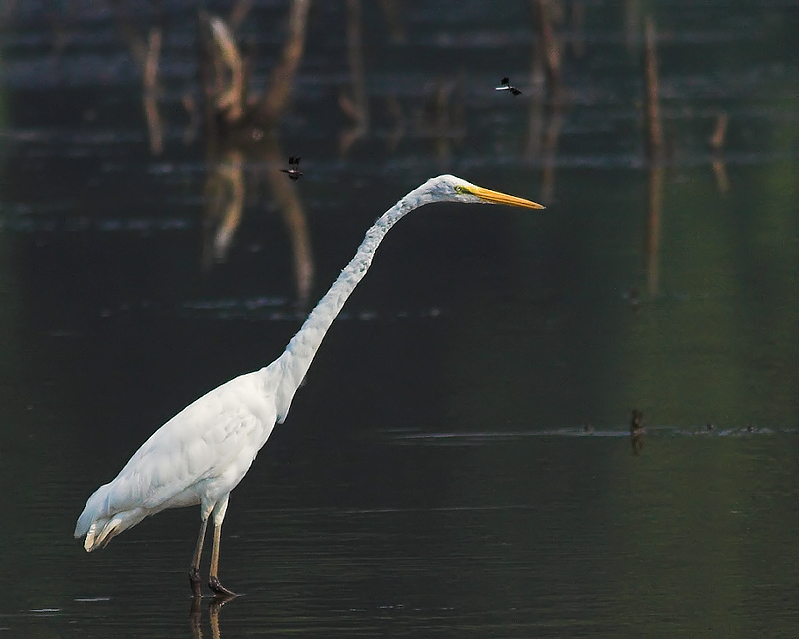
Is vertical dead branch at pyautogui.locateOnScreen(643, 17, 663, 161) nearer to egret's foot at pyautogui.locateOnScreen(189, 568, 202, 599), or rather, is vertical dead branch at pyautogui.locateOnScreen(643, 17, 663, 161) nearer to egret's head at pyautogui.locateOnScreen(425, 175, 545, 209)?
egret's head at pyautogui.locateOnScreen(425, 175, 545, 209)

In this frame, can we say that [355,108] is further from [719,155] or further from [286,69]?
[719,155]

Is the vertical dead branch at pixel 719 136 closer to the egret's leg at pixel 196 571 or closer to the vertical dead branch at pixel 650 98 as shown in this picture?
the vertical dead branch at pixel 650 98

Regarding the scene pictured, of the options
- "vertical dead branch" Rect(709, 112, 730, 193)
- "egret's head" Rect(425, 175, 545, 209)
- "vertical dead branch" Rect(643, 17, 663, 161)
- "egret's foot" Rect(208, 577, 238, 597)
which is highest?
"egret's head" Rect(425, 175, 545, 209)

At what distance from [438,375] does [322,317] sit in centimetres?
336

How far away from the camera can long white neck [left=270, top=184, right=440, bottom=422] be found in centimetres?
813

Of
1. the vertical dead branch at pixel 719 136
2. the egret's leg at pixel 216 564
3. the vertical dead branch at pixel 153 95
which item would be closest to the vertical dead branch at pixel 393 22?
the vertical dead branch at pixel 153 95

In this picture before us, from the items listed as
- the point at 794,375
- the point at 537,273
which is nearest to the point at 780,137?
the point at 537,273

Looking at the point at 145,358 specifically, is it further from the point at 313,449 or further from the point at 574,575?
the point at 574,575

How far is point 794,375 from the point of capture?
36.4ft

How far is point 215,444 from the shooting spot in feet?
25.5

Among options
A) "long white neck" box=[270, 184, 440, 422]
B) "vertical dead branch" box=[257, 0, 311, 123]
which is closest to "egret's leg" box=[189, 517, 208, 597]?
"long white neck" box=[270, 184, 440, 422]

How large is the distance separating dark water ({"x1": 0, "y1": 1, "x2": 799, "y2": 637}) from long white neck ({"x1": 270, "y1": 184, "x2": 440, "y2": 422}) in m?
0.68

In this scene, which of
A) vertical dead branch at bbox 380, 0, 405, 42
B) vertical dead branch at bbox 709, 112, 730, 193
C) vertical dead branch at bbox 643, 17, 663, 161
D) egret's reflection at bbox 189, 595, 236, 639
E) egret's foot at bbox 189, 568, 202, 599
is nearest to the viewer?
egret's reflection at bbox 189, 595, 236, 639

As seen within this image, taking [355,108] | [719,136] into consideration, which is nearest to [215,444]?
[719,136]
